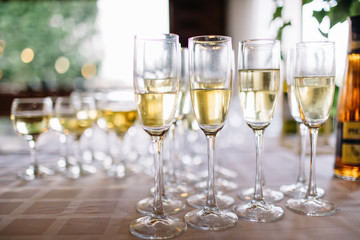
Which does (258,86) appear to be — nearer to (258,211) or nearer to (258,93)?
(258,93)

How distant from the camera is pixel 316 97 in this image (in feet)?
2.76

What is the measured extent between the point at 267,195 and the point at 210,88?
14.8 inches

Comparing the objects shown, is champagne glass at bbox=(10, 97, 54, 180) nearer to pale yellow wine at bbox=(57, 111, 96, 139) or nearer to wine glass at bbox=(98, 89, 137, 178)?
pale yellow wine at bbox=(57, 111, 96, 139)

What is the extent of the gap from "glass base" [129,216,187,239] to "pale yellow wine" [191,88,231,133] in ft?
0.75

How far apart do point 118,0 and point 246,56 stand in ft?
24.5

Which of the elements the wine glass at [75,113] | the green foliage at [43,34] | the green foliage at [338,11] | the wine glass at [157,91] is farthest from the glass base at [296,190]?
the green foliage at [43,34]

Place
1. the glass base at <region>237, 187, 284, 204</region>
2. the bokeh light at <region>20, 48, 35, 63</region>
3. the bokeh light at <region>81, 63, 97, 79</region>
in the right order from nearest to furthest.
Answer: the glass base at <region>237, 187, 284, 204</region> → the bokeh light at <region>20, 48, 35, 63</region> → the bokeh light at <region>81, 63, 97, 79</region>

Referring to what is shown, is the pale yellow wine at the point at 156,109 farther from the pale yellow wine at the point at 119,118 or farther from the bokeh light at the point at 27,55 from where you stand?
the bokeh light at the point at 27,55

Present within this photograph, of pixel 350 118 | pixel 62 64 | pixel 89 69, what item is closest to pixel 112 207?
pixel 350 118

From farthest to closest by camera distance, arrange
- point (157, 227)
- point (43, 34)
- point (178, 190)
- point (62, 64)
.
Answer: point (62, 64) < point (43, 34) < point (178, 190) < point (157, 227)

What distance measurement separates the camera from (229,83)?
2.53 ft

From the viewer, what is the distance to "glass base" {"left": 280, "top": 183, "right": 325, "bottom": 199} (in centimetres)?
92

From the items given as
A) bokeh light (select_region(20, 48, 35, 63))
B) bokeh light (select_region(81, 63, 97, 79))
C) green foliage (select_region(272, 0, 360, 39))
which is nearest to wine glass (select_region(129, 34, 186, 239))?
green foliage (select_region(272, 0, 360, 39))

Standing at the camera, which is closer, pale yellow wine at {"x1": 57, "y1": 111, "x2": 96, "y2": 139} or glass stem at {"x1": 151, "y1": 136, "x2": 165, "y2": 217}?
glass stem at {"x1": 151, "y1": 136, "x2": 165, "y2": 217}
